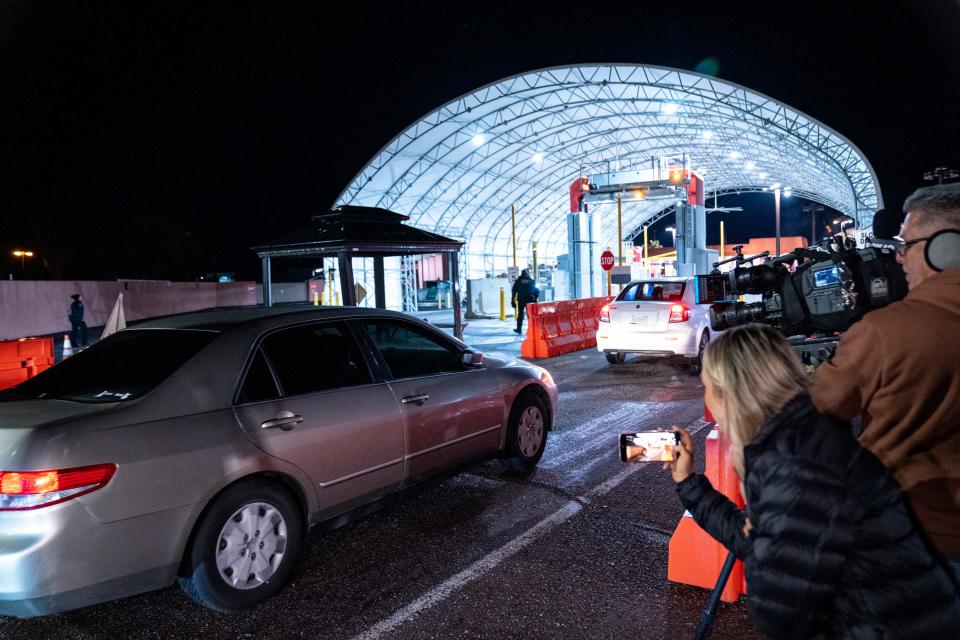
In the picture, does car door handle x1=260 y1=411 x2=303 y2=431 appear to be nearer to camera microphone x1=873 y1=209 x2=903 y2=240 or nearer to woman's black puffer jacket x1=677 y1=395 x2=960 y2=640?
woman's black puffer jacket x1=677 y1=395 x2=960 y2=640

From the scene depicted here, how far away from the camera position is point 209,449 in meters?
3.14

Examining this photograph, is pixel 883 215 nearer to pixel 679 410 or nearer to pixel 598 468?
pixel 598 468

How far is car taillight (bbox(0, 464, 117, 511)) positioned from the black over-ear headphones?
329cm

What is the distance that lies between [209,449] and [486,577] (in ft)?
5.46

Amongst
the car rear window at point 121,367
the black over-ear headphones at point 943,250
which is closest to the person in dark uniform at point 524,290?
the car rear window at point 121,367

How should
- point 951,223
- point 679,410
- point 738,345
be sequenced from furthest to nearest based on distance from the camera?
point 679,410
point 951,223
point 738,345

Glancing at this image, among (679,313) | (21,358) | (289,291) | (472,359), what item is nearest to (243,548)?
(472,359)

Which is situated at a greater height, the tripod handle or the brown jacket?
the brown jacket

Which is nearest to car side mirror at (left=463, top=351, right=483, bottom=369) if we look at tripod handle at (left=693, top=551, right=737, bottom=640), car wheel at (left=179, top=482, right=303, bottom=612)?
car wheel at (left=179, top=482, right=303, bottom=612)

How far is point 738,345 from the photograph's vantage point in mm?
1743

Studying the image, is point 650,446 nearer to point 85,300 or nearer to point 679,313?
point 679,313

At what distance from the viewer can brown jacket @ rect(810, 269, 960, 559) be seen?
165 cm

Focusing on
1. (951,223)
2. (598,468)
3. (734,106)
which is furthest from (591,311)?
(734,106)

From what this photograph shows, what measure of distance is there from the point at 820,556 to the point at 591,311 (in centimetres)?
1413
